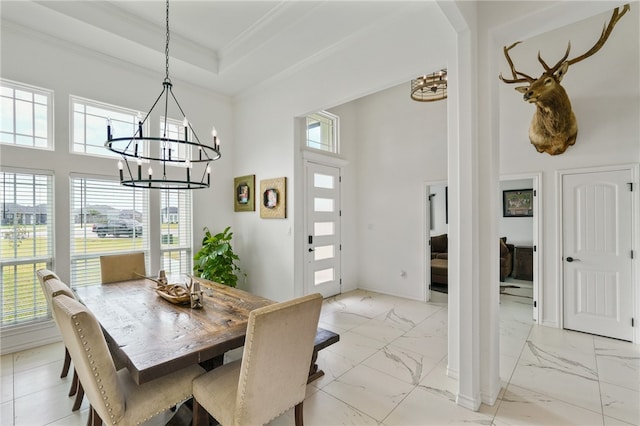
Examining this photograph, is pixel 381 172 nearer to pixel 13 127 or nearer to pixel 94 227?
pixel 94 227

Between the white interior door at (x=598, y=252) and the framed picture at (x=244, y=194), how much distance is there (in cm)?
423

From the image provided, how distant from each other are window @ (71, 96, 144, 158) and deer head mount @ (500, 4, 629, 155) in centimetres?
463

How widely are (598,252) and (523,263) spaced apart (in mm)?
3265

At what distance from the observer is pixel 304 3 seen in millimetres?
2945

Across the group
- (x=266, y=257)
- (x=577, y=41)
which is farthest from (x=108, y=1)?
(x=577, y=41)

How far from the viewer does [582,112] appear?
345 cm

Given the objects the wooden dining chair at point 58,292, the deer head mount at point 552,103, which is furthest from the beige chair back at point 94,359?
the deer head mount at point 552,103

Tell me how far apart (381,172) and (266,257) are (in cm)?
260

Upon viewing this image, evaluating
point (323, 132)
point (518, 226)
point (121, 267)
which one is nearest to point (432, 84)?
point (323, 132)

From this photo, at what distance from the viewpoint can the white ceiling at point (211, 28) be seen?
2.95 metres

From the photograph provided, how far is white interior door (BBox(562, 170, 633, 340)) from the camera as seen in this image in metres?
3.27

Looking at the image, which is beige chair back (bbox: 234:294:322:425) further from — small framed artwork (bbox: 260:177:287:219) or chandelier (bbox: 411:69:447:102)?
chandelier (bbox: 411:69:447:102)

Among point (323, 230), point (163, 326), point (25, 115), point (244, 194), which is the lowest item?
point (163, 326)

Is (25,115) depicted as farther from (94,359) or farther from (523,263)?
(523,263)
